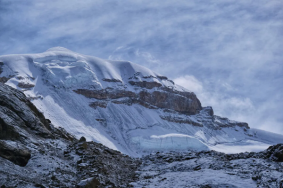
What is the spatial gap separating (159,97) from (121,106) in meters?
23.7

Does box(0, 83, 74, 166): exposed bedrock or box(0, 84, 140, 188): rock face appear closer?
box(0, 84, 140, 188): rock face

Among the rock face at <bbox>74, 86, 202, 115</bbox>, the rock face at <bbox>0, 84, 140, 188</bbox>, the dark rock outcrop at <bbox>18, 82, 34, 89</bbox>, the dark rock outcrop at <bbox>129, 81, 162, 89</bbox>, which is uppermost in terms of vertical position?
the dark rock outcrop at <bbox>129, 81, 162, 89</bbox>

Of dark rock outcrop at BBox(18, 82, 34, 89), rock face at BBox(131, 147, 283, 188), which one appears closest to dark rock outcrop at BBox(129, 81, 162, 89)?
dark rock outcrop at BBox(18, 82, 34, 89)

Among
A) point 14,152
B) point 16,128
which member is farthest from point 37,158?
point 16,128

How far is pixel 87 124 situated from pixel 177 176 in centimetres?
6243

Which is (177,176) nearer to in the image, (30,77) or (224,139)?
(30,77)

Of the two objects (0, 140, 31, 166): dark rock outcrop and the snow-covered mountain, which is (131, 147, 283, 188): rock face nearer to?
(0, 140, 31, 166): dark rock outcrop

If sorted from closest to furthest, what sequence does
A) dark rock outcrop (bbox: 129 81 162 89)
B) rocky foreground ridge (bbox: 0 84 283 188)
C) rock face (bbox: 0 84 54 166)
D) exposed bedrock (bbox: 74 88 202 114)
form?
rocky foreground ridge (bbox: 0 84 283 188)
rock face (bbox: 0 84 54 166)
exposed bedrock (bbox: 74 88 202 114)
dark rock outcrop (bbox: 129 81 162 89)

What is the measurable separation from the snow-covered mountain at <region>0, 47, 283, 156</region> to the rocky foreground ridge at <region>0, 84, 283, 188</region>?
49.8m

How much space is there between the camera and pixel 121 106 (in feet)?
308

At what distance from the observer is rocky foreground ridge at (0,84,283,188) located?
11.9 meters

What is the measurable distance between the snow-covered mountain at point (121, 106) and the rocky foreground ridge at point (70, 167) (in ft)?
164

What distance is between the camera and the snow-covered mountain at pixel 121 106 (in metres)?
75.4

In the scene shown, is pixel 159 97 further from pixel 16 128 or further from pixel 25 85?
pixel 16 128
